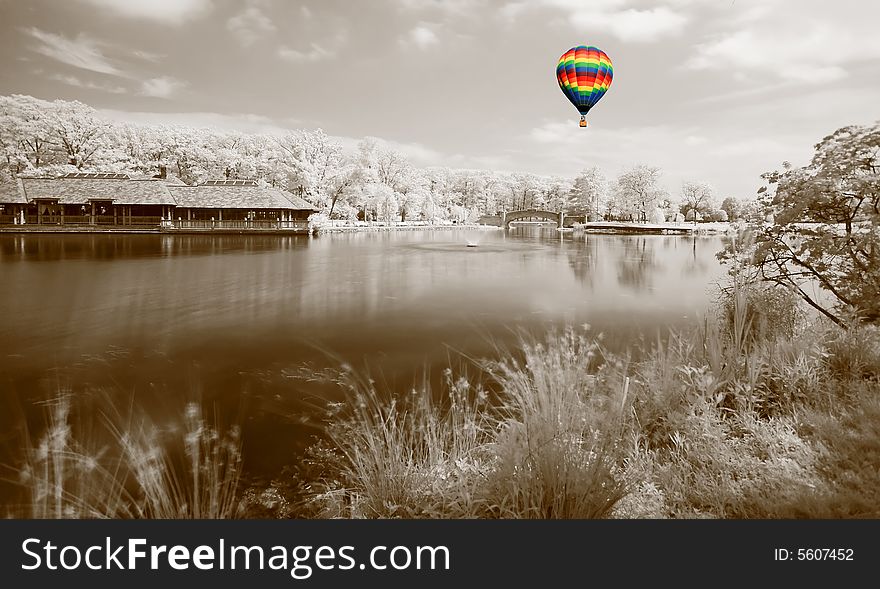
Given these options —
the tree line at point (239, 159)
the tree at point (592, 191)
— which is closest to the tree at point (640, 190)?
the tree line at point (239, 159)

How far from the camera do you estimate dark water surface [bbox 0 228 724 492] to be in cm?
760

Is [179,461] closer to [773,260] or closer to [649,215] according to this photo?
[773,260]

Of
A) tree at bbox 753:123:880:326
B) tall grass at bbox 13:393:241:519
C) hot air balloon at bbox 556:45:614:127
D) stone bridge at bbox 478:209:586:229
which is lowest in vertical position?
tall grass at bbox 13:393:241:519

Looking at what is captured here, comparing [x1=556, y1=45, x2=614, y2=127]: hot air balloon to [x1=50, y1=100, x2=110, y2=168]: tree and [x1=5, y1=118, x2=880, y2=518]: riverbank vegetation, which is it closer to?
[x1=5, y1=118, x2=880, y2=518]: riverbank vegetation

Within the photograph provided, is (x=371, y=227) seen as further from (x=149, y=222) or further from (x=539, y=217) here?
(x=539, y=217)

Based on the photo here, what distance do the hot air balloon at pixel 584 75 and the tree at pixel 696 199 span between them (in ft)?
233

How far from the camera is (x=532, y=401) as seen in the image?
11.8 feet

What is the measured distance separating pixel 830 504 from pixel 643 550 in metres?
1.55

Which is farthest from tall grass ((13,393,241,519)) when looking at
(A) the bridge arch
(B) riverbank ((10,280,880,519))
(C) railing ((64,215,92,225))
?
(A) the bridge arch

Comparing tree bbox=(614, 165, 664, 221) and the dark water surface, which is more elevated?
tree bbox=(614, 165, 664, 221)

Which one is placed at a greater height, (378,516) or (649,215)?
(649,215)

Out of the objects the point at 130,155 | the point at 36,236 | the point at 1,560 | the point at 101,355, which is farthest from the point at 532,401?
the point at 130,155

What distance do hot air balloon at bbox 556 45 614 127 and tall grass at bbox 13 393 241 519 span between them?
21.3 m

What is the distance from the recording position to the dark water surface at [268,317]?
7.60 metres
